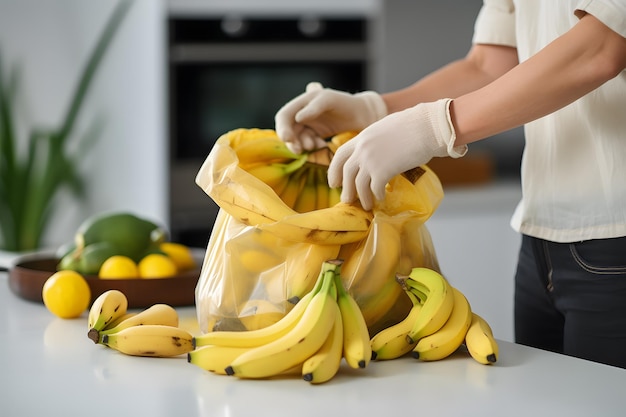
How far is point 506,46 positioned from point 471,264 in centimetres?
172

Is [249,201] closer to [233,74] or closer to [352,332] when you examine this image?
[352,332]

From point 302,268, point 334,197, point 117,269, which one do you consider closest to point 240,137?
point 334,197

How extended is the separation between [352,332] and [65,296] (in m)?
0.56

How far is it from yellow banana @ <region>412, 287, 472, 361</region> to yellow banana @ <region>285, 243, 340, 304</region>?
16 cm

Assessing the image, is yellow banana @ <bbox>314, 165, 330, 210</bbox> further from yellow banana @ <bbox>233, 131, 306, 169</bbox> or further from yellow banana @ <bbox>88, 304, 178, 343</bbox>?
yellow banana @ <bbox>88, 304, 178, 343</bbox>

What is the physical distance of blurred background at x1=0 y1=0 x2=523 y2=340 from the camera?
3178 millimetres

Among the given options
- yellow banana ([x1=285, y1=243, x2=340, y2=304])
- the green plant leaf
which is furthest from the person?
the green plant leaf

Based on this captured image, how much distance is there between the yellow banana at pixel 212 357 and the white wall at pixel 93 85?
7.63ft

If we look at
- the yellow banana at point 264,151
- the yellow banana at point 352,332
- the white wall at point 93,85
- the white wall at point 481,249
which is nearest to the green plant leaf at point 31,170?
the white wall at point 93,85

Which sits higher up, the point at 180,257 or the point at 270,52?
the point at 270,52

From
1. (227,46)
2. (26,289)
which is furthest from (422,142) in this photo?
(227,46)

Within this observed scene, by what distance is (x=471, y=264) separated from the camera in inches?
130

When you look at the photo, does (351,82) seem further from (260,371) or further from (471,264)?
(260,371)

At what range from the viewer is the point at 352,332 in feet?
3.44
